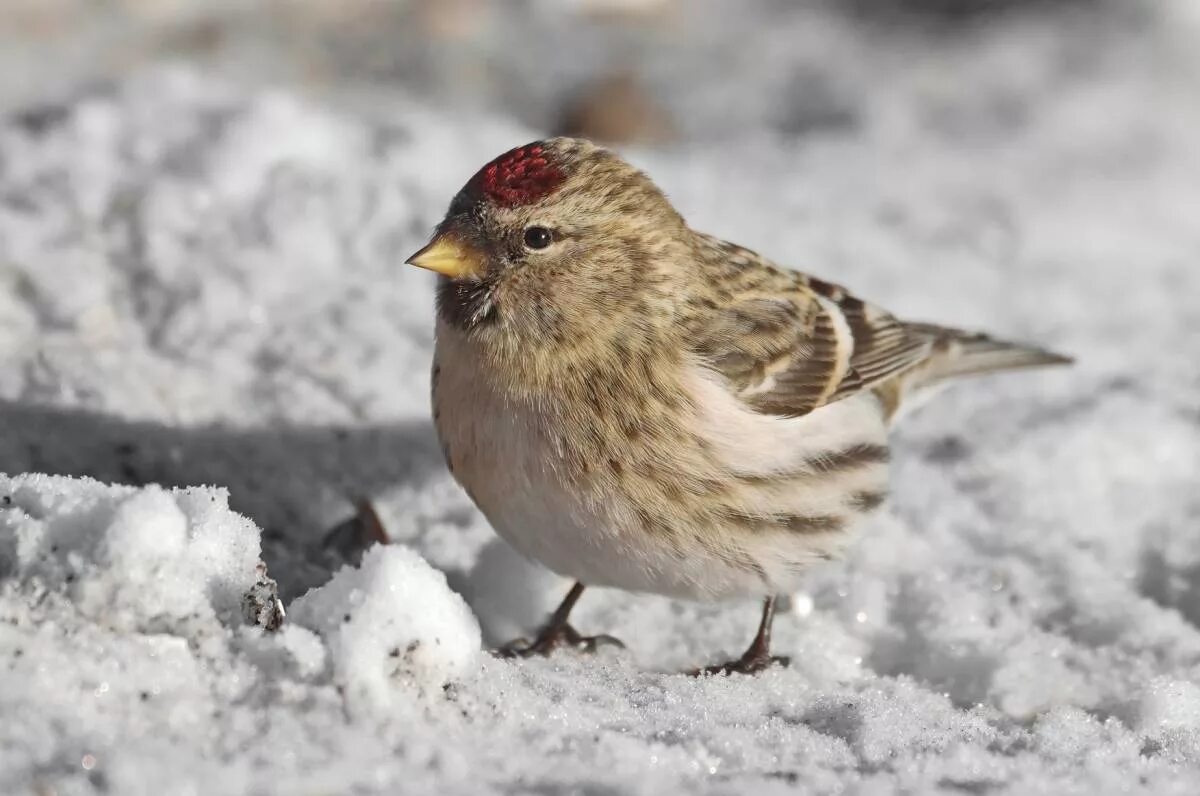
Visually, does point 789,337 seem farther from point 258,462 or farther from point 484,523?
point 258,462

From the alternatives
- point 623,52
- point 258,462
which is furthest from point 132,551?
A: point 623,52

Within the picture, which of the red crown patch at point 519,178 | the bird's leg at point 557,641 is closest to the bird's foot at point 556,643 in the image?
the bird's leg at point 557,641

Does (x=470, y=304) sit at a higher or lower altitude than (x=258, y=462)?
higher

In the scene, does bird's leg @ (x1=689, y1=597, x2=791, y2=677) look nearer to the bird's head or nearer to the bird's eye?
the bird's head

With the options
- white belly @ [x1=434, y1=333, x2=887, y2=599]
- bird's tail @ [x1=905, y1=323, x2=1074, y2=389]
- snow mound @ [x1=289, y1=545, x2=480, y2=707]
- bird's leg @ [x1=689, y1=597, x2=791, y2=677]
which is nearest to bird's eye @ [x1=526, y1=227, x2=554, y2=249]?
white belly @ [x1=434, y1=333, x2=887, y2=599]

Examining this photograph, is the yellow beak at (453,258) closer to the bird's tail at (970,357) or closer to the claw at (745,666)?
the claw at (745,666)

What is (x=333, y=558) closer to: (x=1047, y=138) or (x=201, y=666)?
(x=201, y=666)

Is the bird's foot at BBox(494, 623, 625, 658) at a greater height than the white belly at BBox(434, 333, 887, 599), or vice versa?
the white belly at BBox(434, 333, 887, 599)
